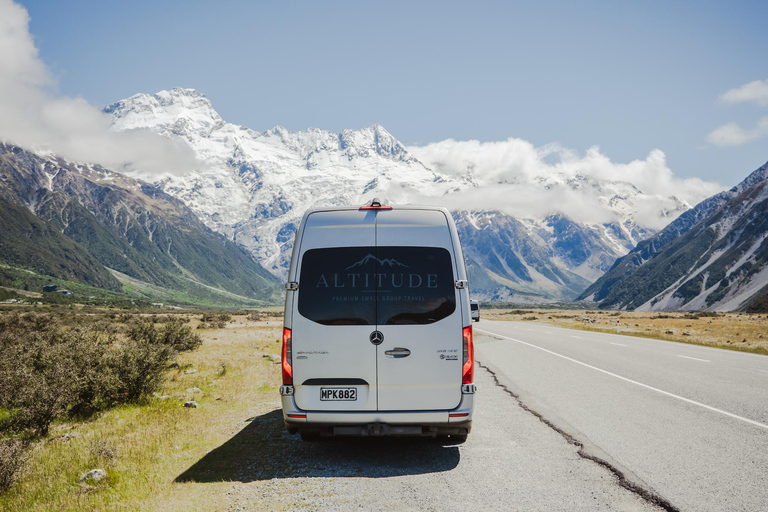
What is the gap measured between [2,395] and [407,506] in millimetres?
9720

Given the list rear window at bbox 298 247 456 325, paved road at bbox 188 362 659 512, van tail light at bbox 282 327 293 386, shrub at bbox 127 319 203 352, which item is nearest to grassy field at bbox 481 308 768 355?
paved road at bbox 188 362 659 512

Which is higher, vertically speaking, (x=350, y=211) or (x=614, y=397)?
(x=350, y=211)

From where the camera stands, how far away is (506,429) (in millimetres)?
8461

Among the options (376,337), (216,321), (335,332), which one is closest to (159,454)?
(335,332)

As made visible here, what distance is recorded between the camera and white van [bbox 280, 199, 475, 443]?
6.60 meters

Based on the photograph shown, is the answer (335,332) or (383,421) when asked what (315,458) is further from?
(335,332)

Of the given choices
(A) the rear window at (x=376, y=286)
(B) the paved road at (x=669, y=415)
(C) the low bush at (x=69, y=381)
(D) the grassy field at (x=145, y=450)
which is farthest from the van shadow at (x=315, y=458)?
(C) the low bush at (x=69, y=381)

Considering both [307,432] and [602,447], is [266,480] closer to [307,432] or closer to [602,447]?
[307,432]

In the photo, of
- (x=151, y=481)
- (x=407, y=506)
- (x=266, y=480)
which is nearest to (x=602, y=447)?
(x=407, y=506)

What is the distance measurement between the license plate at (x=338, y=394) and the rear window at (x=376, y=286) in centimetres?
91

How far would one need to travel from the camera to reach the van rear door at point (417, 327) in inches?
260

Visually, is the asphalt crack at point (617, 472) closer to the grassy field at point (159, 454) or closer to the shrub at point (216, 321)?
the grassy field at point (159, 454)

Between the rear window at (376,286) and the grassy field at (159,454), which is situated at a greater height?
the rear window at (376,286)

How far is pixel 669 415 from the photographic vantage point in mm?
8992
